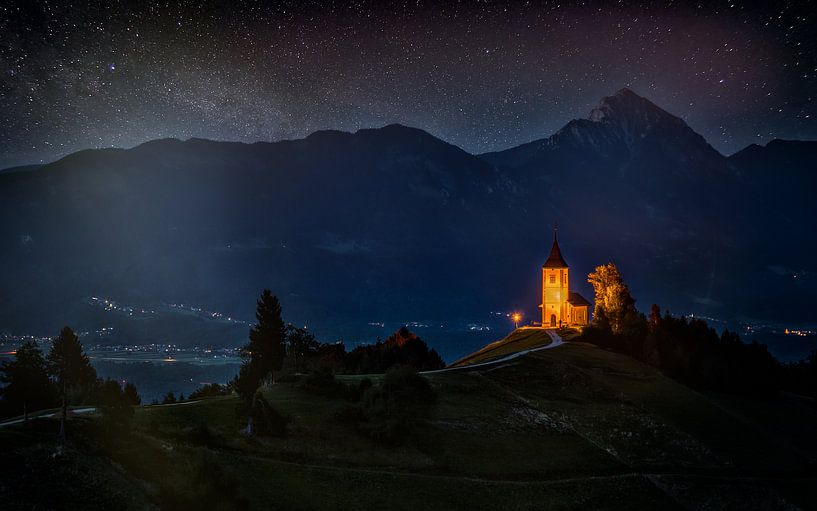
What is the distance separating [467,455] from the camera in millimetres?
43594

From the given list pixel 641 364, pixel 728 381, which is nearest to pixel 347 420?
pixel 641 364

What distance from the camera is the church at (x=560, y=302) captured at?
119 metres

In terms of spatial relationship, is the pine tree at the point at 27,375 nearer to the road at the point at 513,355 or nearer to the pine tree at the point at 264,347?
the pine tree at the point at 264,347

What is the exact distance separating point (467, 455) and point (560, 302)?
3205 inches

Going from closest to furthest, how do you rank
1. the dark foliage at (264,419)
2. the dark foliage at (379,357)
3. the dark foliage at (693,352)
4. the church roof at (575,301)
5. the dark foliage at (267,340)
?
the dark foliage at (264,419) → the dark foliage at (267,340) → the dark foliage at (693,352) → the dark foliage at (379,357) → the church roof at (575,301)

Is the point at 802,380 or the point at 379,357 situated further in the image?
the point at 802,380

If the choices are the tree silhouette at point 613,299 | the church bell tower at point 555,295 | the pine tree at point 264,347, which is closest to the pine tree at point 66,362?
the pine tree at point 264,347

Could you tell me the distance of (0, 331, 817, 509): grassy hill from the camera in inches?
1136

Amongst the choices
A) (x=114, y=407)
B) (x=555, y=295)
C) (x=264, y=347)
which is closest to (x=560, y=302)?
(x=555, y=295)

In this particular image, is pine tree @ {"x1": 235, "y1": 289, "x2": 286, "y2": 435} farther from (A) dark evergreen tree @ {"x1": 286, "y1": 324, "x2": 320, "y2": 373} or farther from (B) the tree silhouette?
(B) the tree silhouette

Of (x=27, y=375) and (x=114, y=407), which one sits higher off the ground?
(x=27, y=375)

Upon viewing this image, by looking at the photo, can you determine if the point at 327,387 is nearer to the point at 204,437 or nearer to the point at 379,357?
the point at 204,437

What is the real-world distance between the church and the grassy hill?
5050 cm

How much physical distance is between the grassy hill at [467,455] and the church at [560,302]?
5050cm
